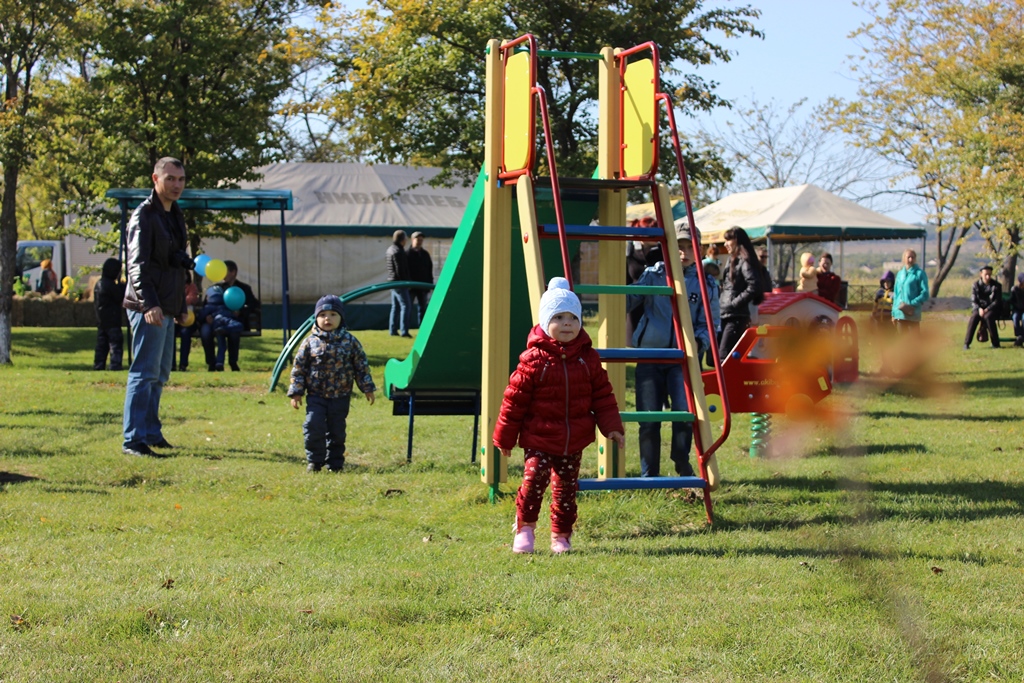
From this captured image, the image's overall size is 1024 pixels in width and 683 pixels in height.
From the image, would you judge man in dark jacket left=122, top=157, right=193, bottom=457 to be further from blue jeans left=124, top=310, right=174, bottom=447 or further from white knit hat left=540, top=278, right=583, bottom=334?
white knit hat left=540, top=278, right=583, bottom=334

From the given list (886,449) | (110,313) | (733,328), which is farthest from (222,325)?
(886,449)

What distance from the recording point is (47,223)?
157 feet

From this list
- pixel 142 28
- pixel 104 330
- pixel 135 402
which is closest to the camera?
pixel 135 402

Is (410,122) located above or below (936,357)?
above

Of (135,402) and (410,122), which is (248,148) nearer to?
(410,122)

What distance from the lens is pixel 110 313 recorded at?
16.6 m

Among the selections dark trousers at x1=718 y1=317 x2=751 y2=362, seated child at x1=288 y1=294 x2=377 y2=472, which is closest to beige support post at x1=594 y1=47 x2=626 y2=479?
seated child at x1=288 y1=294 x2=377 y2=472

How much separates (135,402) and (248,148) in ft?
49.4

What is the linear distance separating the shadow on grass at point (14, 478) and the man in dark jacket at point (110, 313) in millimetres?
8733

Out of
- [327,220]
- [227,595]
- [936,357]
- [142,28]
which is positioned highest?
[142,28]

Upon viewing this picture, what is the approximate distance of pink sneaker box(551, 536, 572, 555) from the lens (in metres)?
5.99

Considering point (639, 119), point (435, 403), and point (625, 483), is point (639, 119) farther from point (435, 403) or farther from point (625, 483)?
point (435, 403)

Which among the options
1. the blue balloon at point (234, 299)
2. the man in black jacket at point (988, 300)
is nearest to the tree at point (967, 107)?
the man in black jacket at point (988, 300)

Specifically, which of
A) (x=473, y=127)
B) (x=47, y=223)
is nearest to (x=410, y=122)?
(x=473, y=127)
